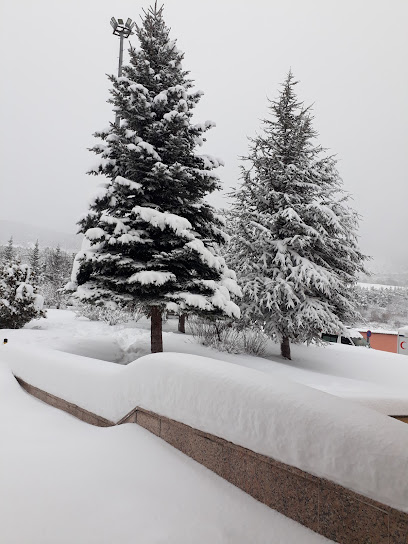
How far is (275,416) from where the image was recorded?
8.68 feet

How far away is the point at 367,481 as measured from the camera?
2.04 m

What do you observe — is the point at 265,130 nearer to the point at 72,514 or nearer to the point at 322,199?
the point at 322,199

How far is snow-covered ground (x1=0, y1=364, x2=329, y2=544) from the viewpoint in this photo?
2.34m

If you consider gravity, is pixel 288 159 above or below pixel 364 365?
above

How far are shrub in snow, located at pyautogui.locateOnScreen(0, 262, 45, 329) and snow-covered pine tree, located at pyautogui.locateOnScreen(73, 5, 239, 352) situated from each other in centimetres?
675

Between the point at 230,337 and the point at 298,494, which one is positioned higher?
the point at 298,494

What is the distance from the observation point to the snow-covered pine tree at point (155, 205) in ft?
27.7

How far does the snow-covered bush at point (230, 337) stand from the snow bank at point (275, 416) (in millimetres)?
7238

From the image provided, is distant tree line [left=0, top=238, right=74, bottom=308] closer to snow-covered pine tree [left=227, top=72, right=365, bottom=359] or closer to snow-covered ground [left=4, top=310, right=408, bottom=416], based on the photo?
snow-covered ground [left=4, top=310, right=408, bottom=416]

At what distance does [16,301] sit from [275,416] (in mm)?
14117

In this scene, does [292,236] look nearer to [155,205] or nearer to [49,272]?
[155,205]

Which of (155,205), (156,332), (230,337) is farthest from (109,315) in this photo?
(155,205)

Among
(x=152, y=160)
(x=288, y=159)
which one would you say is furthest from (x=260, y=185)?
(x=152, y=160)

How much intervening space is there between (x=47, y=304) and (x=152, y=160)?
34120 mm
